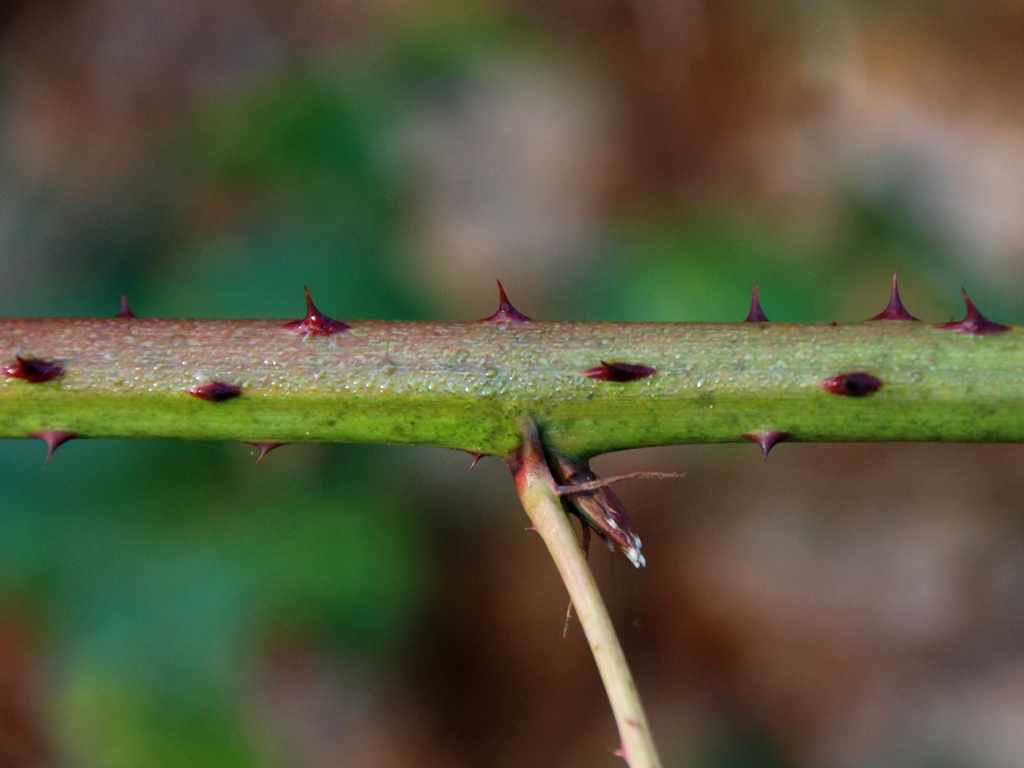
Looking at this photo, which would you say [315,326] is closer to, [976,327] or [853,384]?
[853,384]

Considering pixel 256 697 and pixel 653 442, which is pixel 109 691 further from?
pixel 653 442

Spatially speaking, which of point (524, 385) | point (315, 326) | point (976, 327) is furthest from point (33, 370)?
point (976, 327)

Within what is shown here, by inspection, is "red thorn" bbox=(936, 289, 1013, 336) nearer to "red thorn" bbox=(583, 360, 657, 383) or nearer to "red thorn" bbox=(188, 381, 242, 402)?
"red thorn" bbox=(583, 360, 657, 383)

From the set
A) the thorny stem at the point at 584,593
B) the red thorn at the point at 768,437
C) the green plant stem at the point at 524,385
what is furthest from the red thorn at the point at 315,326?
the red thorn at the point at 768,437

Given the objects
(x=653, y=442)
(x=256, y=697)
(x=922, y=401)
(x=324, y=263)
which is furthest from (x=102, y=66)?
(x=922, y=401)

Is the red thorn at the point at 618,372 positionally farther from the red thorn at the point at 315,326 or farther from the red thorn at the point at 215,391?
the red thorn at the point at 215,391

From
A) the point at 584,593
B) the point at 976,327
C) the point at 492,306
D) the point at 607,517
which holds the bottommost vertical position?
the point at 584,593
